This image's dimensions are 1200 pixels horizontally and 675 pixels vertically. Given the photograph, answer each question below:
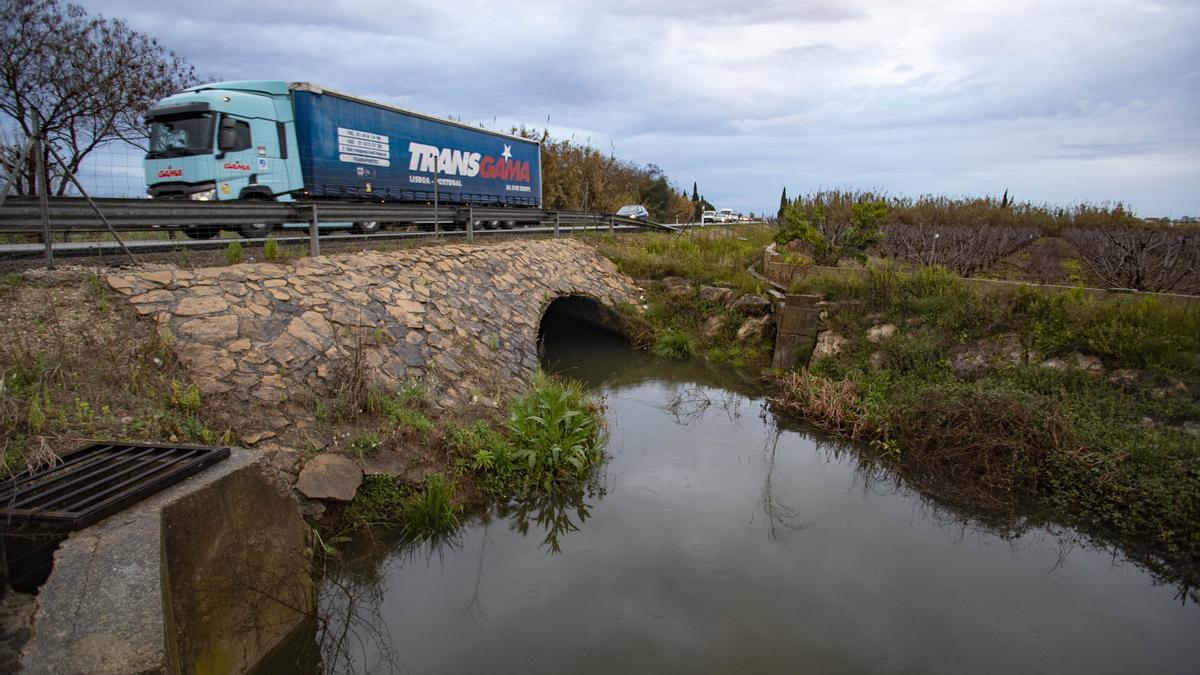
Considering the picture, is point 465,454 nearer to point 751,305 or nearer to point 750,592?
point 750,592

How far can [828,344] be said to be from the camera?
11.5 metres

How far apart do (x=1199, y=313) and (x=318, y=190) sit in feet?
56.3

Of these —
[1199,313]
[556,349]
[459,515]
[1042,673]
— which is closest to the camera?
[1042,673]

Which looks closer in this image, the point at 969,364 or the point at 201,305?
the point at 201,305

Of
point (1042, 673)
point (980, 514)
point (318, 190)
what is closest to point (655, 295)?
point (318, 190)

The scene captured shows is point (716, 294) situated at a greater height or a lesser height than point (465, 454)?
greater

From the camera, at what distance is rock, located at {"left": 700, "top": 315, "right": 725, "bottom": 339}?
1429 centimetres

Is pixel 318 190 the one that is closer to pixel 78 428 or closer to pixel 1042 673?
pixel 78 428

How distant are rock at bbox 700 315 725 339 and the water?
667 cm

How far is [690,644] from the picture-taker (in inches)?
188

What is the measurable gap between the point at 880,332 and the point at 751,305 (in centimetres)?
344

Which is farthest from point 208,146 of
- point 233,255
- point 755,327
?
point 755,327

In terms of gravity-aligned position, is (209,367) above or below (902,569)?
above

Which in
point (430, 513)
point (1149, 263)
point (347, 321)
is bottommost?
point (430, 513)
